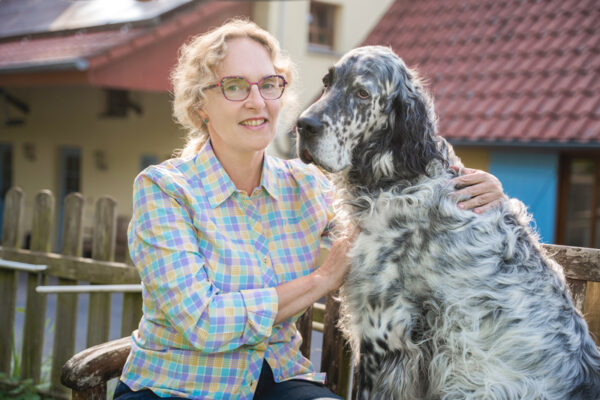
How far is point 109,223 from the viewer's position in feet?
13.1

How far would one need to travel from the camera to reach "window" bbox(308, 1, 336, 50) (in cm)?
1209

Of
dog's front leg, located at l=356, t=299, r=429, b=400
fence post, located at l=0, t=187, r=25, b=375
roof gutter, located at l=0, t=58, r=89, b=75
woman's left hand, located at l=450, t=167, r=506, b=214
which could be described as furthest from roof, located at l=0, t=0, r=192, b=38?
dog's front leg, located at l=356, t=299, r=429, b=400

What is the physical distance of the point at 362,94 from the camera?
225 cm

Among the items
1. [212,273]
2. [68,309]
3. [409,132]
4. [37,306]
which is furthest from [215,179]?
[37,306]

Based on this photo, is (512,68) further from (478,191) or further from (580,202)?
(478,191)

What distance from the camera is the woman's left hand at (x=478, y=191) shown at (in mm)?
2168

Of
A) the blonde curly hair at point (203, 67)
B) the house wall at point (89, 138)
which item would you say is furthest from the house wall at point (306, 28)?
the blonde curly hair at point (203, 67)

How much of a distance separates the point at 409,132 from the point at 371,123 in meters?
0.13

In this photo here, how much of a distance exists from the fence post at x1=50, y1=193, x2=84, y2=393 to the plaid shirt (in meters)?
1.85

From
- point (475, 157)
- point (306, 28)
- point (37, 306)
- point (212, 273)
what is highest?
point (306, 28)

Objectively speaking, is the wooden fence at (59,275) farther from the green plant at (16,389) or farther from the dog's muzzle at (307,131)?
the dog's muzzle at (307,131)

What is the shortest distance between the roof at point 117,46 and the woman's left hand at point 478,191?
7.12m

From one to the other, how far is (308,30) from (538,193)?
5.41m

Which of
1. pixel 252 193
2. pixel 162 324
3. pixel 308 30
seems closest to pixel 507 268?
pixel 252 193
